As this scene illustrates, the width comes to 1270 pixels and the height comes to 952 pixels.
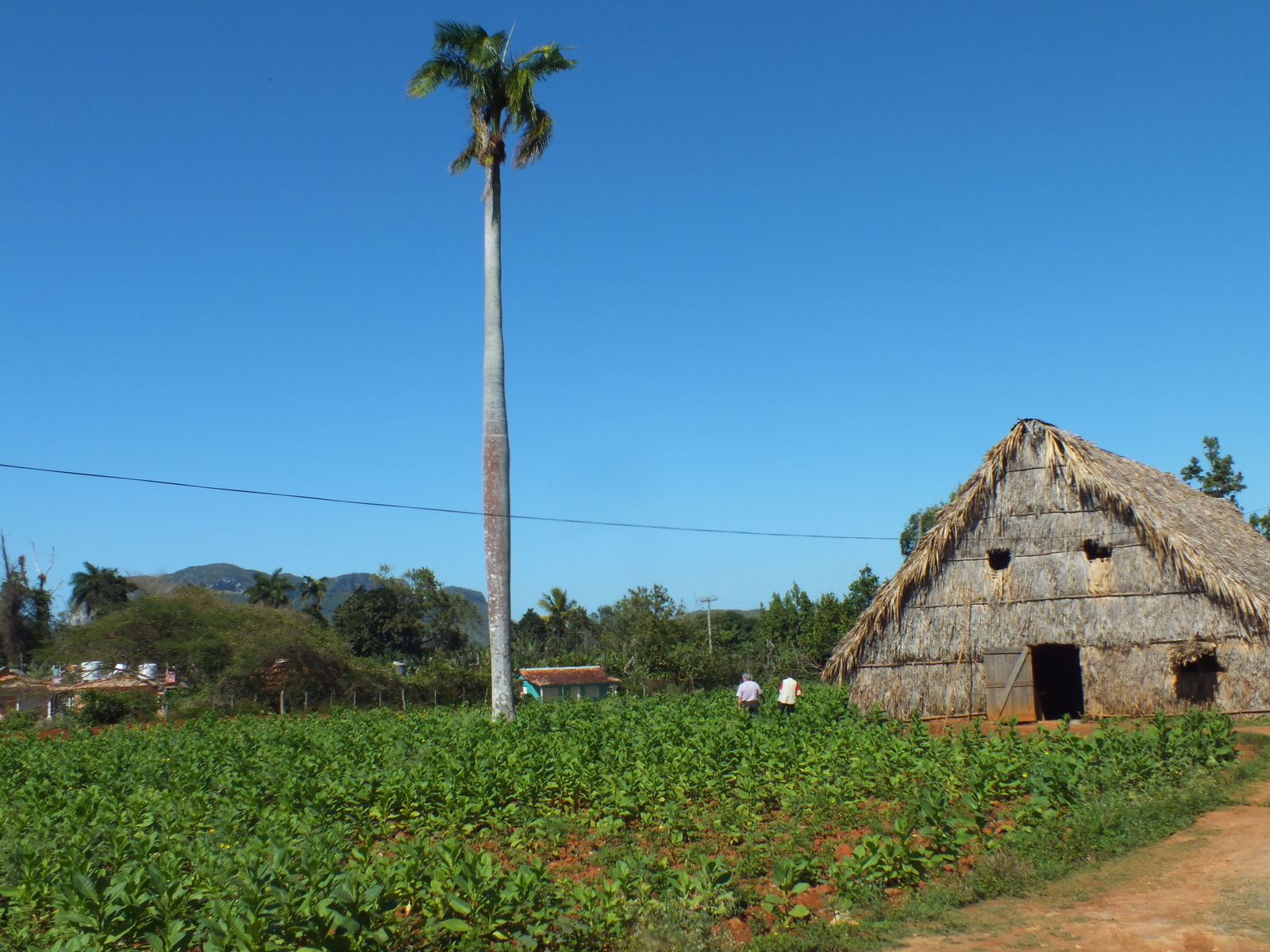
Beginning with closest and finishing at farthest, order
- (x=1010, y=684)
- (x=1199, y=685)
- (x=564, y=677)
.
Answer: (x=1199, y=685) < (x=1010, y=684) < (x=564, y=677)

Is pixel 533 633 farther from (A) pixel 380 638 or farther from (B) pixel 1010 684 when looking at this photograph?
(B) pixel 1010 684

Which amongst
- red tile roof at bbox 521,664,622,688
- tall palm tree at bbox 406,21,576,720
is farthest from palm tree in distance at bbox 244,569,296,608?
tall palm tree at bbox 406,21,576,720

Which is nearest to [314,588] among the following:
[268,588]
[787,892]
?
[268,588]

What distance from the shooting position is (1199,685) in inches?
632

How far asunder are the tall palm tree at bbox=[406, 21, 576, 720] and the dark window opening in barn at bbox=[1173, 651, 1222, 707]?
1188 cm

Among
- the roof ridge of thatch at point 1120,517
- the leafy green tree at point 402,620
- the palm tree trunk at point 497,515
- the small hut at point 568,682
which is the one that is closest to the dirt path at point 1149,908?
the roof ridge of thatch at point 1120,517

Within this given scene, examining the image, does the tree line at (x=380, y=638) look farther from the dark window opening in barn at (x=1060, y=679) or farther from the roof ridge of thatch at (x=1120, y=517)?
the roof ridge of thatch at (x=1120, y=517)

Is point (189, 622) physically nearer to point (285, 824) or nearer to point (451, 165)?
point (451, 165)

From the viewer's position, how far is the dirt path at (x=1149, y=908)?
6.17m

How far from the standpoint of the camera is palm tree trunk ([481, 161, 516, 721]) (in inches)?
756

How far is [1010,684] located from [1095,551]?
2.83 meters

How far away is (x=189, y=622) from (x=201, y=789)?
2524 centimetres

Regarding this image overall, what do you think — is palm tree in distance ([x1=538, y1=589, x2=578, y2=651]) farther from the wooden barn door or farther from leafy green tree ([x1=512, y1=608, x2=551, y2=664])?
the wooden barn door

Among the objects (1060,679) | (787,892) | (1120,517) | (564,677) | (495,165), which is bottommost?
(787,892)
